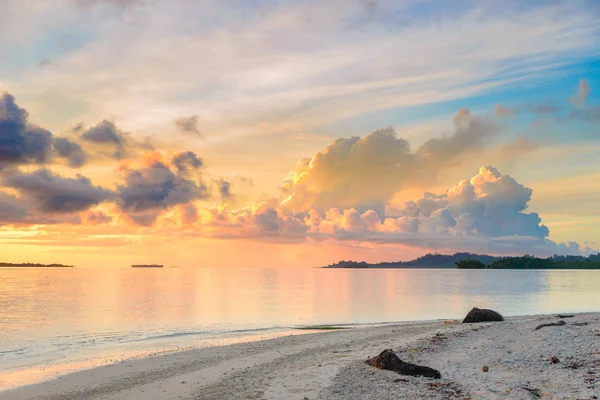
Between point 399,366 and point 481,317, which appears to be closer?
point 399,366

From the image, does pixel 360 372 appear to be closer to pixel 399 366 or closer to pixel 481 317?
pixel 399 366

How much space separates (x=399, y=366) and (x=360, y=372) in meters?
1.49

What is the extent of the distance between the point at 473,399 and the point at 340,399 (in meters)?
3.93

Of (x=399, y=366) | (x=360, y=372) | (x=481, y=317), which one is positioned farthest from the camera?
(x=481, y=317)

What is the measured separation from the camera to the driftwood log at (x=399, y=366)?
17438mm

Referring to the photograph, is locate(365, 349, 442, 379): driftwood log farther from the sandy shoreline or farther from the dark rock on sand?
the dark rock on sand

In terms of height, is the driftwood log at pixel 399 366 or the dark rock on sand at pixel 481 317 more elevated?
the driftwood log at pixel 399 366

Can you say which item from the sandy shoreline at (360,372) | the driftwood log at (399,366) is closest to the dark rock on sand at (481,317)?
the sandy shoreline at (360,372)

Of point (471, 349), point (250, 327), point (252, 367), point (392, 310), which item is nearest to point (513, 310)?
point (392, 310)

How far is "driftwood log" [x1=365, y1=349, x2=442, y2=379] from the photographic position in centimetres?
1744

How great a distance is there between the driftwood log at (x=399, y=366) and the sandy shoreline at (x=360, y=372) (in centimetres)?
37

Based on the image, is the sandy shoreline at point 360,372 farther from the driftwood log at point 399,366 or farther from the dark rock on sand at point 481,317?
the dark rock on sand at point 481,317

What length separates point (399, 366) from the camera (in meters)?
18.3

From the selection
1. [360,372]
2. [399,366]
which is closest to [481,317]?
[399,366]
